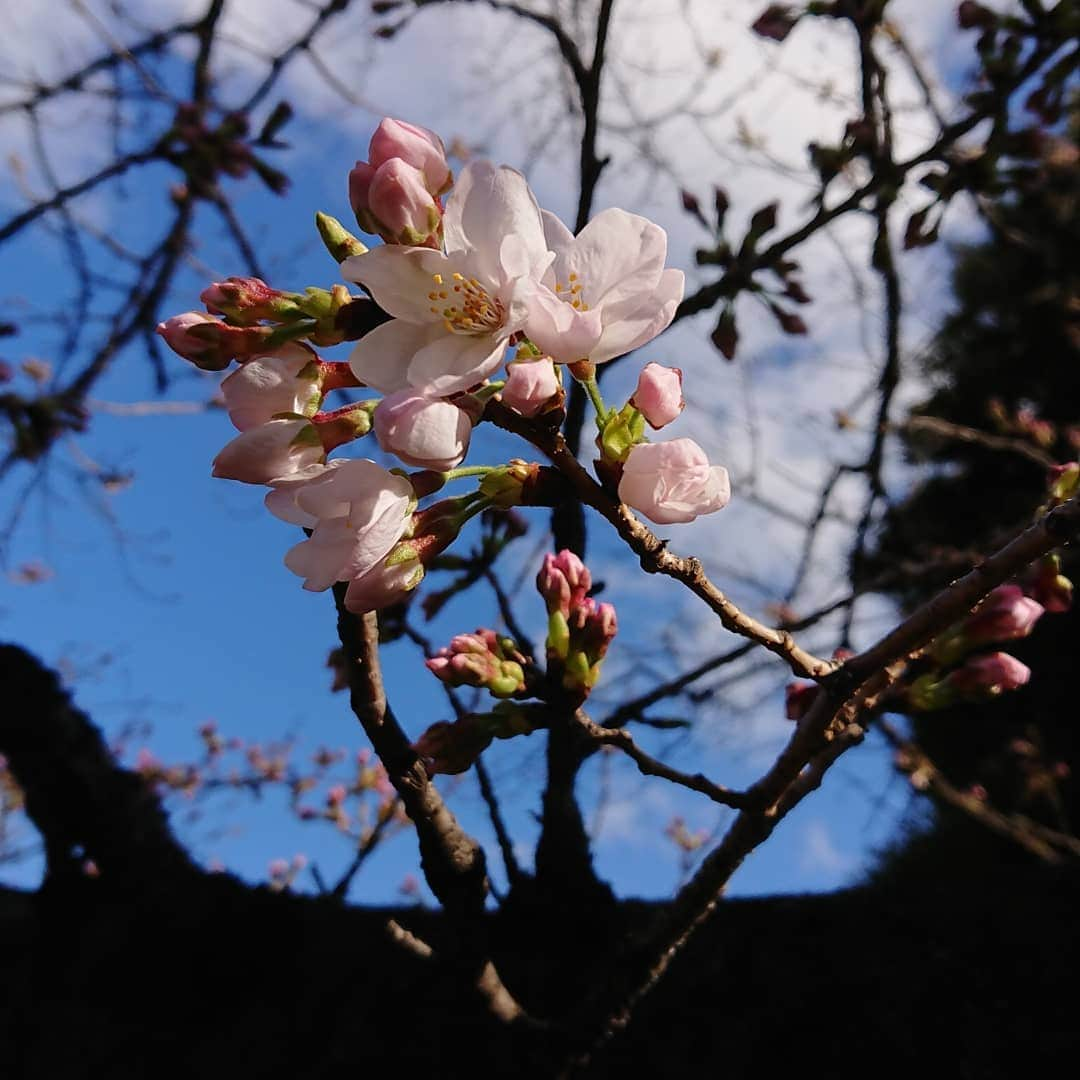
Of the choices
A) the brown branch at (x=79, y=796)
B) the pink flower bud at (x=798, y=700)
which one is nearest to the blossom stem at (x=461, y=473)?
the pink flower bud at (x=798, y=700)

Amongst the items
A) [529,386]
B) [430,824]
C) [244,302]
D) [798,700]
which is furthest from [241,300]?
[798,700]

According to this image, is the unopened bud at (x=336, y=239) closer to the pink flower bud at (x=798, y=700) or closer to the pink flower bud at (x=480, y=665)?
the pink flower bud at (x=480, y=665)

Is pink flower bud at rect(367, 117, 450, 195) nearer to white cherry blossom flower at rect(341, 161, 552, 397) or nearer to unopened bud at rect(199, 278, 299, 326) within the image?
white cherry blossom flower at rect(341, 161, 552, 397)

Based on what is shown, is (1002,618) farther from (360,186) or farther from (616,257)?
(360,186)

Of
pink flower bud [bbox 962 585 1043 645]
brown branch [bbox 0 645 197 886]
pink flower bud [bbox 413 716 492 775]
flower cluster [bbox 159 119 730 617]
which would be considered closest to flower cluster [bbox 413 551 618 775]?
pink flower bud [bbox 413 716 492 775]

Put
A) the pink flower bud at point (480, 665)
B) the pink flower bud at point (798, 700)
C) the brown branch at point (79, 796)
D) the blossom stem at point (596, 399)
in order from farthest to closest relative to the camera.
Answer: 1. the brown branch at point (79, 796)
2. the pink flower bud at point (798, 700)
3. the pink flower bud at point (480, 665)
4. the blossom stem at point (596, 399)
